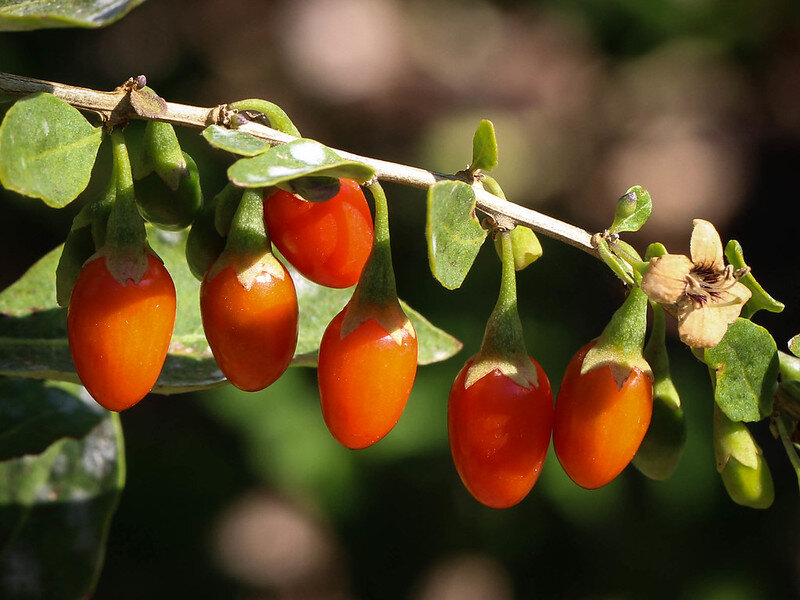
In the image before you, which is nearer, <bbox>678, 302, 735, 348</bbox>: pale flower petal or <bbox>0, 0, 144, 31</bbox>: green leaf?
<bbox>0, 0, 144, 31</bbox>: green leaf

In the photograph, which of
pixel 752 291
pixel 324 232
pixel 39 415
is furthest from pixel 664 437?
pixel 39 415

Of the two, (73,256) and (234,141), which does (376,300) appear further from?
(73,256)

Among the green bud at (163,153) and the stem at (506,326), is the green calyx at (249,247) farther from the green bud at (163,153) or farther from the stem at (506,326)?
the stem at (506,326)

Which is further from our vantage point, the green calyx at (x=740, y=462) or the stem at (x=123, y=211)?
the green calyx at (x=740, y=462)

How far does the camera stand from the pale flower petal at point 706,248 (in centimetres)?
127

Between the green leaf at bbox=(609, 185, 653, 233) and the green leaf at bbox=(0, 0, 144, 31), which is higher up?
the green leaf at bbox=(0, 0, 144, 31)

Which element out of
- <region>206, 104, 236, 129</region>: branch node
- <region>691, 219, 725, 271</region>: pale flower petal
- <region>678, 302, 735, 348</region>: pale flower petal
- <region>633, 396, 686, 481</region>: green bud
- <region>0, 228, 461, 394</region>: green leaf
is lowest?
<region>0, 228, 461, 394</region>: green leaf

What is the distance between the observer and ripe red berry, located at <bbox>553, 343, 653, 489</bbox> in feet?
4.31

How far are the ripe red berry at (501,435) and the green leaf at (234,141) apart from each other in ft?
1.58

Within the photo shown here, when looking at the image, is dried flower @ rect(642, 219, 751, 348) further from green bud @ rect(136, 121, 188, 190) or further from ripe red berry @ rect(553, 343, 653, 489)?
green bud @ rect(136, 121, 188, 190)

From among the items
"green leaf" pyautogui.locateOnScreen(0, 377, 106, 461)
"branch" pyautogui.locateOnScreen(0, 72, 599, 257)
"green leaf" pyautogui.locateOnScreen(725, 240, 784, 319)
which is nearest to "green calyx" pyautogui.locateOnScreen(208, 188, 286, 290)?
"branch" pyautogui.locateOnScreen(0, 72, 599, 257)

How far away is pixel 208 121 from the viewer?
4.13ft

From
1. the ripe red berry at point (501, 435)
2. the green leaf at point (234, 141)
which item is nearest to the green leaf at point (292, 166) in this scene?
the green leaf at point (234, 141)

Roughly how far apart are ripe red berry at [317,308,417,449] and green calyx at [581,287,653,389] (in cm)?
28
